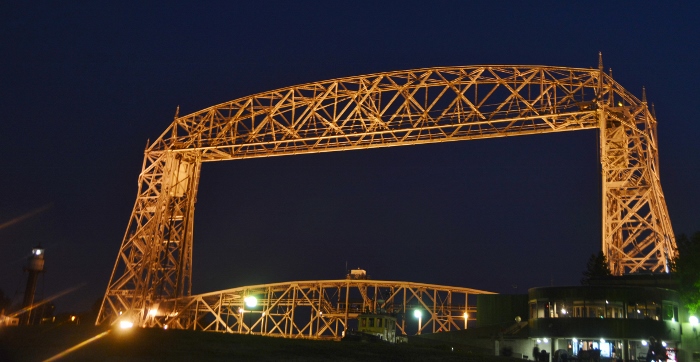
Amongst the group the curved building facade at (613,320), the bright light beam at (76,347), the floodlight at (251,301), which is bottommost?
the bright light beam at (76,347)

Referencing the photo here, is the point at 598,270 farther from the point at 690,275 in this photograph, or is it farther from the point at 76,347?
the point at 76,347

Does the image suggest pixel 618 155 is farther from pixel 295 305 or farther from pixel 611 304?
pixel 295 305

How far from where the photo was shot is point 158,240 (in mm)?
51156

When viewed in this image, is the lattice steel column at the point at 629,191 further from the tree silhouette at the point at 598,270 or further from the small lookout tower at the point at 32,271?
the small lookout tower at the point at 32,271

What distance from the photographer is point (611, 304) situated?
114 feet

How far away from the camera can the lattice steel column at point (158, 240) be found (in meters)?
50.5

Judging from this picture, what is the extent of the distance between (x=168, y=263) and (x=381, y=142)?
18581 millimetres

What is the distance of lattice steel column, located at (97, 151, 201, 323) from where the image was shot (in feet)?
166

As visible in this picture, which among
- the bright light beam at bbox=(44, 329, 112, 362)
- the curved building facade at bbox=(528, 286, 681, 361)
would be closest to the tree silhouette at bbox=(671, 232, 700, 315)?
the curved building facade at bbox=(528, 286, 681, 361)

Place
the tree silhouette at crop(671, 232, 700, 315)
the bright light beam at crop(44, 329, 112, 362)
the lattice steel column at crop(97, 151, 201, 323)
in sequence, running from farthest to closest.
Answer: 1. the lattice steel column at crop(97, 151, 201, 323)
2. the tree silhouette at crop(671, 232, 700, 315)
3. the bright light beam at crop(44, 329, 112, 362)

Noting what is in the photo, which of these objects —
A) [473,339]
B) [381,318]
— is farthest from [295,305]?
[473,339]

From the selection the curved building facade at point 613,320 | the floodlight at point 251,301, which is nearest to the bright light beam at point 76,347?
the curved building facade at point 613,320

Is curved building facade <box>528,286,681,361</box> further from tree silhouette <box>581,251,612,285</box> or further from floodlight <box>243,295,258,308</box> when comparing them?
floodlight <box>243,295,258,308</box>

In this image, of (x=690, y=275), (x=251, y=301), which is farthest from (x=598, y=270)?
(x=251, y=301)
